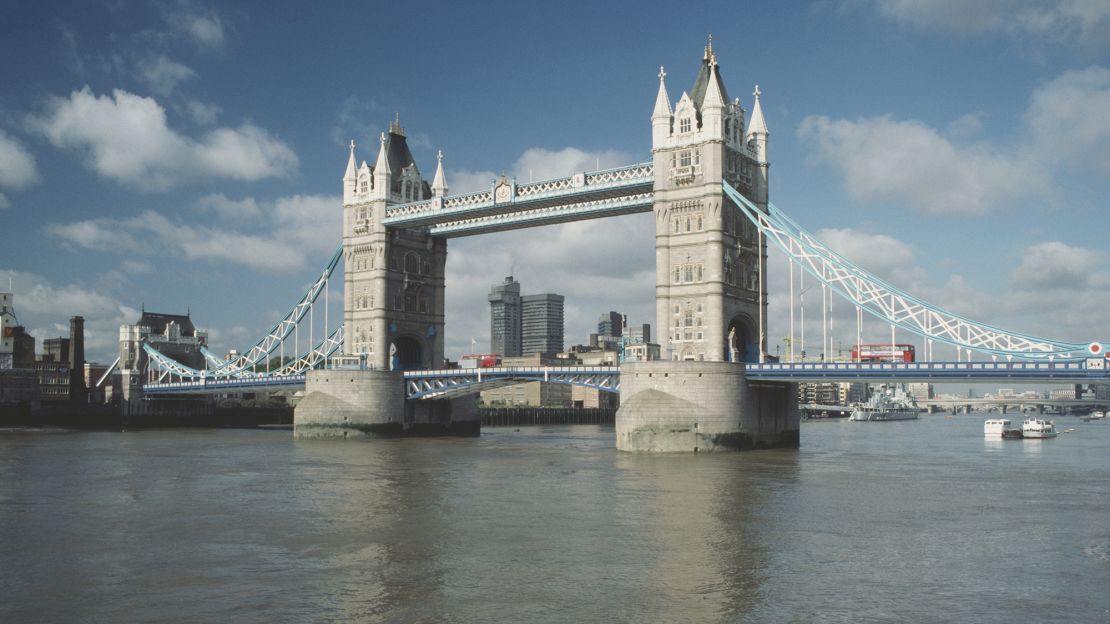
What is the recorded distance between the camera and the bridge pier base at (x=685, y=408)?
59281 mm

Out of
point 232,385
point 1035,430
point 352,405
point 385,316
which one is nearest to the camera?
point 352,405

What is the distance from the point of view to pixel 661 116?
220 ft

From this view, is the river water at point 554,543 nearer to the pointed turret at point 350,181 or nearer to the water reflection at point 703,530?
the water reflection at point 703,530

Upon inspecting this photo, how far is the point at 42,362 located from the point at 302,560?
124949 millimetres

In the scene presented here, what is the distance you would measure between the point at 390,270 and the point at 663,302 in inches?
1172

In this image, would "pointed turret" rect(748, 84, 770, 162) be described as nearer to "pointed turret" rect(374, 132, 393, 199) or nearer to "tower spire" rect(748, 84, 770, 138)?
"tower spire" rect(748, 84, 770, 138)

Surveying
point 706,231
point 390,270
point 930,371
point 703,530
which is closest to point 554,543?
point 703,530

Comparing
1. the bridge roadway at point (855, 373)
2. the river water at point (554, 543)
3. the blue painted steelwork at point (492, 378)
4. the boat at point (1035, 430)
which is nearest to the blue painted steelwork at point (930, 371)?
the bridge roadway at point (855, 373)

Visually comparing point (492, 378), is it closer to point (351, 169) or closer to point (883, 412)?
point (351, 169)

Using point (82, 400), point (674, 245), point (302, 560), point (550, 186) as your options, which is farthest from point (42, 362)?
point (302, 560)

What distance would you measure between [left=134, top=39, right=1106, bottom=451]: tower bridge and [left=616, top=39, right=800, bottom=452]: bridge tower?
0.09 m

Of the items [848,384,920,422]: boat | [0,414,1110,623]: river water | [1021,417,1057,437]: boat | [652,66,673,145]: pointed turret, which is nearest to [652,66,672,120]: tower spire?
[652,66,673,145]: pointed turret

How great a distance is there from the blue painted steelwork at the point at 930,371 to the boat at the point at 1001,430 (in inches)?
1717

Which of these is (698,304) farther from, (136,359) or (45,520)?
(136,359)
